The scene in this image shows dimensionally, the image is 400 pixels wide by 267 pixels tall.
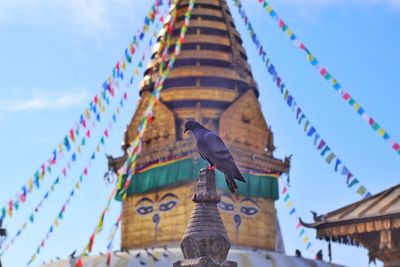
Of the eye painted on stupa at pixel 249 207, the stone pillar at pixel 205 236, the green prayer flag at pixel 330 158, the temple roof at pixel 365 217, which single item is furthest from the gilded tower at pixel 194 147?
the stone pillar at pixel 205 236

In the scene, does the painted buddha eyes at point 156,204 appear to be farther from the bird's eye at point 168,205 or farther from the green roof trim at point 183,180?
the green roof trim at point 183,180

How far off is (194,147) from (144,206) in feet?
9.81

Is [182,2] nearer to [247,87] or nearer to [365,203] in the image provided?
[247,87]

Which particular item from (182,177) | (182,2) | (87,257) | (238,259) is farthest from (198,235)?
(182,2)

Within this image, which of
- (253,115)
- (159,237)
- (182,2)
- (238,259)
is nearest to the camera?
(238,259)

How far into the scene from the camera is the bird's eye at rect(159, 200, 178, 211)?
2467 cm

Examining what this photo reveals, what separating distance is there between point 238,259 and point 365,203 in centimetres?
864

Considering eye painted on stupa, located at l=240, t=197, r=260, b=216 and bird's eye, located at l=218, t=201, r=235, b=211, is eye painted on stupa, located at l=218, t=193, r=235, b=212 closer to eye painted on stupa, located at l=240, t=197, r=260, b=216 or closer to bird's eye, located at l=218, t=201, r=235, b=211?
bird's eye, located at l=218, t=201, r=235, b=211

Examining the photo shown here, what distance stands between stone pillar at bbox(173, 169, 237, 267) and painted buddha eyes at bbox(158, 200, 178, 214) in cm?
1713

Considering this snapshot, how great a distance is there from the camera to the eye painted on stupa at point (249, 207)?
25.0 metres

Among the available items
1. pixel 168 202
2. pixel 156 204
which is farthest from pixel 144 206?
pixel 168 202

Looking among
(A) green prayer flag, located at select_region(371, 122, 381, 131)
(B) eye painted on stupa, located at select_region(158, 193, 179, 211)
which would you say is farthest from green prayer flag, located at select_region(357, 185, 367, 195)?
(B) eye painted on stupa, located at select_region(158, 193, 179, 211)

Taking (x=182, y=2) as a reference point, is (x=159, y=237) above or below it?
below

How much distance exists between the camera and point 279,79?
22.5 metres
